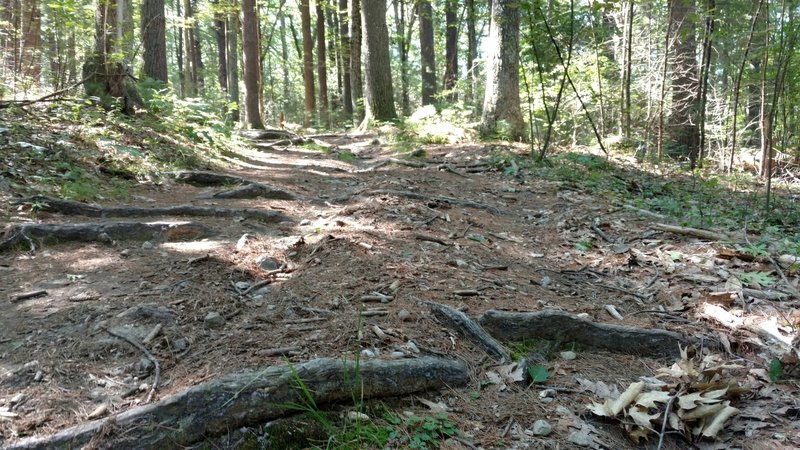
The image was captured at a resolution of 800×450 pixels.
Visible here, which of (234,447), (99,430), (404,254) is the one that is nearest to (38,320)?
(99,430)

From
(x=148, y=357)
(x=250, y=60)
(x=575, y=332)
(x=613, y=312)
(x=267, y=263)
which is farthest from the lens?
(x=250, y=60)

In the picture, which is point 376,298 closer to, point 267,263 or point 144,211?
point 267,263

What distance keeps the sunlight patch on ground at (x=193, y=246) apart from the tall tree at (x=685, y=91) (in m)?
9.12

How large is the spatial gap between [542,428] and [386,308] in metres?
1.18

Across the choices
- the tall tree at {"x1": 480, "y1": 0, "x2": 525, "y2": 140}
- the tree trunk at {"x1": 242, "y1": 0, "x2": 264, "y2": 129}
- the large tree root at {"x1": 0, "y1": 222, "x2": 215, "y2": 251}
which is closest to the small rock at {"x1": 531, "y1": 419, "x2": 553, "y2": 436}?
the large tree root at {"x1": 0, "y1": 222, "x2": 215, "y2": 251}

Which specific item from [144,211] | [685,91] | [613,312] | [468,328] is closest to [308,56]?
[685,91]

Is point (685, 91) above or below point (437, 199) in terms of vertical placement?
above

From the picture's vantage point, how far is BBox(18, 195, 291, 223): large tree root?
471 cm

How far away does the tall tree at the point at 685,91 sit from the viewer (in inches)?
381

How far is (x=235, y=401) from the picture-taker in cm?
211

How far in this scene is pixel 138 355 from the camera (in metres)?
2.63

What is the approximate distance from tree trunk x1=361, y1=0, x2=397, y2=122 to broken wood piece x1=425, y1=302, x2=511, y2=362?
10.8 meters

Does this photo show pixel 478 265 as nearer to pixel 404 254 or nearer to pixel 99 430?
pixel 404 254

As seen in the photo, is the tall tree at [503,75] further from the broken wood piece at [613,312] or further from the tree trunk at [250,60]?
the tree trunk at [250,60]
